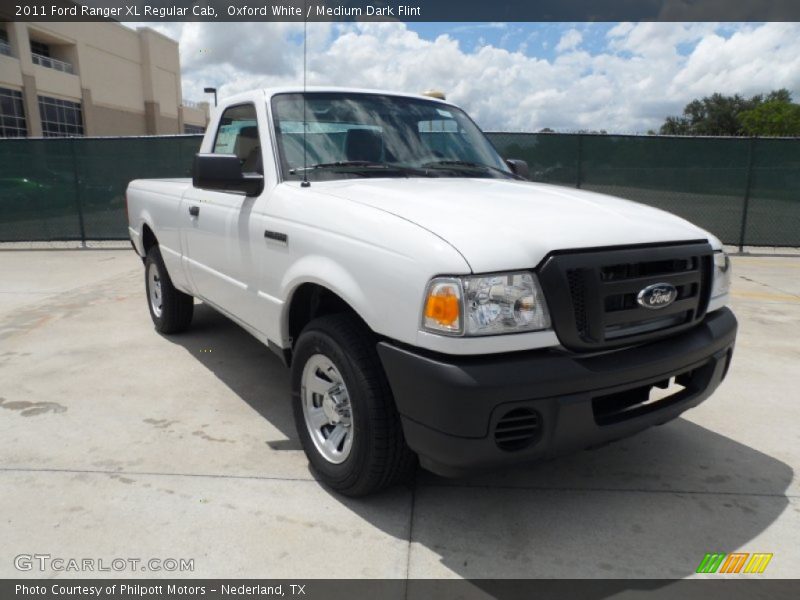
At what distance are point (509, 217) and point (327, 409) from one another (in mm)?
1262

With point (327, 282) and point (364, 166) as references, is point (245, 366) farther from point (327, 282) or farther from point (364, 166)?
point (327, 282)

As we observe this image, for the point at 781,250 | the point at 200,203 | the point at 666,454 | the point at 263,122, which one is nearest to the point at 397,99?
the point at 263,122

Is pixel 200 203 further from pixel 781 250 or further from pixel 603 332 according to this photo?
pixel 781 250

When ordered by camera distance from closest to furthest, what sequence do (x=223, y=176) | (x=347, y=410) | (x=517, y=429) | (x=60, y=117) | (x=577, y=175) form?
1. (x=517, y=429)
2. (x=347, y=410)
3. (x=223, y=176)
4. (x=577, y=175)
5. (x=60, y=117)

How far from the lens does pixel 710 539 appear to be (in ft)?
8.74

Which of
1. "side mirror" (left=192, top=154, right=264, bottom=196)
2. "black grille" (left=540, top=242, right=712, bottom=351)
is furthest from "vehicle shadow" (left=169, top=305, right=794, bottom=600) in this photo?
"side mirror" (left=192, top=154, right=264, bottom=196)

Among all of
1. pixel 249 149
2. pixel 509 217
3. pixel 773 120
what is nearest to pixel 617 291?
pixel 509 217

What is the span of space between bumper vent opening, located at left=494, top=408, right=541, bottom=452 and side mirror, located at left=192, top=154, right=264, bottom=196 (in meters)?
1.94

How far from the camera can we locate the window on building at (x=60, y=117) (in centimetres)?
3812

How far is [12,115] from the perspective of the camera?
35062 millimetres

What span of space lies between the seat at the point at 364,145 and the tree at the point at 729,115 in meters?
73.0

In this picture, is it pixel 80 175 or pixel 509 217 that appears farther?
pixel 80 175

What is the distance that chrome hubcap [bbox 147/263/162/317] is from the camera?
5723mm

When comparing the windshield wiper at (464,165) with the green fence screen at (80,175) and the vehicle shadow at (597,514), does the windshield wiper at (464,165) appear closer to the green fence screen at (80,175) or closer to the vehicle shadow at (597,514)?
the vehicle shadow at (597,514)
